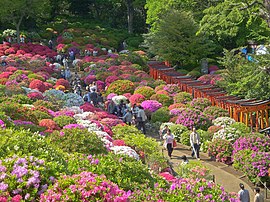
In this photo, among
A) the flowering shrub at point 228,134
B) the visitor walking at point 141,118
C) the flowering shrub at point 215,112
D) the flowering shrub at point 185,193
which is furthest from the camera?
the flowering shrub at point 215,112

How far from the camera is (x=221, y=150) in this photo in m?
16.2

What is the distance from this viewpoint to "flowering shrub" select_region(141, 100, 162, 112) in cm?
2189

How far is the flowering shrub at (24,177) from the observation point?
21.0ft

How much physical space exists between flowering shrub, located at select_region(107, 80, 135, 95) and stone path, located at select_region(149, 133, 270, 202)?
8.06m

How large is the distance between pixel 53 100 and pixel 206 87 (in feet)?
28.0

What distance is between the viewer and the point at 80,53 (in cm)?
3800

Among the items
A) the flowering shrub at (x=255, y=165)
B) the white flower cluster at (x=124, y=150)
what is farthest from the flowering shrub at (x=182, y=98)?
the white flower cluster at (x=124, y=150)

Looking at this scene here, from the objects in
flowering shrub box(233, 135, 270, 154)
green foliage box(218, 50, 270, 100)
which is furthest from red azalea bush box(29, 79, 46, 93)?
flowering shrub box(233, 135, 270, 154)

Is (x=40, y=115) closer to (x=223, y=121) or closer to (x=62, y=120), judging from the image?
(x=62, y=120)

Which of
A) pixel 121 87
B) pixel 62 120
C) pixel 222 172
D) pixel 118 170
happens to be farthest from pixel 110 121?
pixel 118 170

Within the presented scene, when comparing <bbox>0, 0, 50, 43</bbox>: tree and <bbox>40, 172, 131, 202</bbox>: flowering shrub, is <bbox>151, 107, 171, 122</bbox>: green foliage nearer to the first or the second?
<bbox>40, 172, 131, 202</bbox>: flowering shrub

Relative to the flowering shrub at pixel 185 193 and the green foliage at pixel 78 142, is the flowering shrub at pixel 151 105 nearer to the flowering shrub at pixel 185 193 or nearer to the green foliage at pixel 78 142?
the green foliage at pixel 78 142

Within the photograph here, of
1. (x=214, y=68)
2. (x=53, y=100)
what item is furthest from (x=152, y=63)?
(x=53, y=100)

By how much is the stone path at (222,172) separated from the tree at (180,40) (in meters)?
15.1
